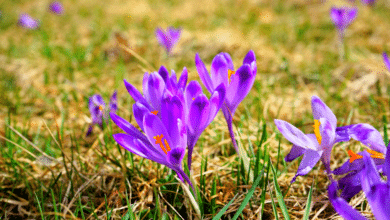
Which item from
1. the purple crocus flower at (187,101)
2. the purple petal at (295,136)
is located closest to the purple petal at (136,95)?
the purple crocus flower at (187,101)

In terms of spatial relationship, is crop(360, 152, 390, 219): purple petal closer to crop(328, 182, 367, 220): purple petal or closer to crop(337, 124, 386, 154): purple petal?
crop(328, 182, 367, 220): purple petal

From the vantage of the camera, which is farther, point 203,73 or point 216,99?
point 203,73

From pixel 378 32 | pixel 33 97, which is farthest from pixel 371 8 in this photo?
pixel 33 97

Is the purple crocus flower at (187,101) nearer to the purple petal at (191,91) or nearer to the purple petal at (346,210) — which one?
the purple petal at (191,91)

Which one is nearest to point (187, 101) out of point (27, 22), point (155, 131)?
point (155, 131)

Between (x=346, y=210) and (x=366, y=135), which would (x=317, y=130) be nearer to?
(x=366, y=135)

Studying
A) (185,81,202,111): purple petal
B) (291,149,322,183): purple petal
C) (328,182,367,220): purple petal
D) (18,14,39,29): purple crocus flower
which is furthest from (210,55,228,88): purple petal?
(18,14,39,29): purple crocus flower

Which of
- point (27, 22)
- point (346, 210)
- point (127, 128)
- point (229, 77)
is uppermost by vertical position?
point (27, 22)

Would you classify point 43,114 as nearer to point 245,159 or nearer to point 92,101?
point 92,101
